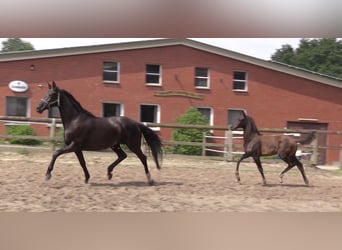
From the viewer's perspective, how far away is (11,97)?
15.6m

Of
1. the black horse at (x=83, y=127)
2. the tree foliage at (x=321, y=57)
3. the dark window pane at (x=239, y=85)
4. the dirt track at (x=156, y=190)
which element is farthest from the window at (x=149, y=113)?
the tree foliage at (x=321, y=57)

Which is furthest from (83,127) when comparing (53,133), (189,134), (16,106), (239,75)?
(239,75)

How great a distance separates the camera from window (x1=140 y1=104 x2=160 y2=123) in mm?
16891

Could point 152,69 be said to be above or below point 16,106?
above

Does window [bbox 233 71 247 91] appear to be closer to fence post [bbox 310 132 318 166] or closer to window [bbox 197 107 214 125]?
window [bbox 197 107 214 125]

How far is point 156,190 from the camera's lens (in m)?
6.09

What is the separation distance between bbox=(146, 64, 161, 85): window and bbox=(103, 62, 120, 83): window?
3.63 feet

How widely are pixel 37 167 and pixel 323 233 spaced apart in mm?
5794

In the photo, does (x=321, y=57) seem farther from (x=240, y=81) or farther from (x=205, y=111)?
(x=205, y=111)

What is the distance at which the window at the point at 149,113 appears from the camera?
16.9 meters

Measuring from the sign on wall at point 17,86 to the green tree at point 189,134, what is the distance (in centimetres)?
540

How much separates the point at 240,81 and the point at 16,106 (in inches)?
329

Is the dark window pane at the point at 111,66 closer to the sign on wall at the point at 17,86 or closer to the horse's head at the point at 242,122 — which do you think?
the sign on wall at the point at 17,86

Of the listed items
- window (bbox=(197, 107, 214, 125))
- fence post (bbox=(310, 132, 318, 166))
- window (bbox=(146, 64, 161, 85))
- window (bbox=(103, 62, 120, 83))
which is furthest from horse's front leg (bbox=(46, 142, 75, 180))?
window (bbox=(197, 107, 214, 125))
